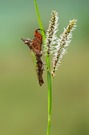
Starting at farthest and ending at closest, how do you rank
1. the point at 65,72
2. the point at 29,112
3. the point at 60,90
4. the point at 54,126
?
1. the point at 65,72
2. the point at 60,90
3. the point at 29,112
4. the point at 54,126

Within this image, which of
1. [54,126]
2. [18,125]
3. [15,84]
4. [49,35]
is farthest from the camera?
[15,84]

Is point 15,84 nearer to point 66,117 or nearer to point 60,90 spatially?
point 60,90

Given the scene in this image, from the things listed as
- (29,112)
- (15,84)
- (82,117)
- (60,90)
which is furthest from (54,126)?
(15,84)

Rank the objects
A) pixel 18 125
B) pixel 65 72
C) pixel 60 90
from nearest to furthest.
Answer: pixel 18 125 → pixel 60 90 → pixel 65 72

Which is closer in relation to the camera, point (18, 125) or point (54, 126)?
point (54, 126)

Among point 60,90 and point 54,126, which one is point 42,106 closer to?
point 60,90

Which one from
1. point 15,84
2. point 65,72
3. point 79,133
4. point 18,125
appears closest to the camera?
point 79,133

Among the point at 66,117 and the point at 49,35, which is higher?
the point at 49,35

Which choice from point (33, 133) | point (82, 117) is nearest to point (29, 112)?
point (82, 117)

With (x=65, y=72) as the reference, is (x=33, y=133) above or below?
below
